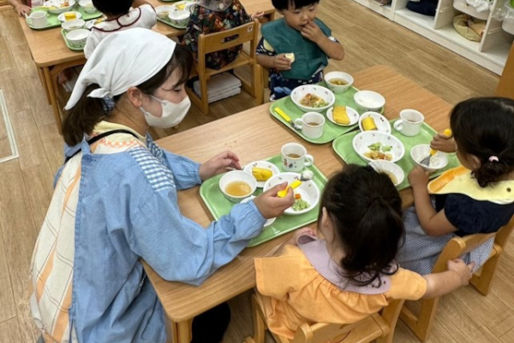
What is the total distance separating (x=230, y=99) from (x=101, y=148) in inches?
82.7

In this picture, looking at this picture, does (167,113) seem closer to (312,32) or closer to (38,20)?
(312,32)

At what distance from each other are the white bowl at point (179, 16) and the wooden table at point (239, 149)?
1.13 m

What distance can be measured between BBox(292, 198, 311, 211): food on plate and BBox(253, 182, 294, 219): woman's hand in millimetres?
117

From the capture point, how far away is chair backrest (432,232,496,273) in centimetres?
131

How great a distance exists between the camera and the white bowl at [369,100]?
181cm

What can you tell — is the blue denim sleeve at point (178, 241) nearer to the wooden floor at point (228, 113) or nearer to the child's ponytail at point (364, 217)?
the child's ponytail at point (364, 217)

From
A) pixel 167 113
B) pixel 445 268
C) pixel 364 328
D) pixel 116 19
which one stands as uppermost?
pixel 167 113

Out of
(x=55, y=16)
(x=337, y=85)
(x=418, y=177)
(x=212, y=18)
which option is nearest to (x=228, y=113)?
(x=212, y=18)

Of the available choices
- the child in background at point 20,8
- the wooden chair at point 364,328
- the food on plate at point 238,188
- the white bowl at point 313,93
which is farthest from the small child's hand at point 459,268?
the child in background at point 20,8

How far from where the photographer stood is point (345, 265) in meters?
1.09

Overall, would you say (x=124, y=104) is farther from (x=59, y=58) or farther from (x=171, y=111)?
(x=59, y=58)

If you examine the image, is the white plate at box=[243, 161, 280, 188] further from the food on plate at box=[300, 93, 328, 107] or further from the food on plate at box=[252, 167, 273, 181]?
the food on plate at box=[300, 93, 328, 107]

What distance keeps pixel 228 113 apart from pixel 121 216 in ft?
6.67

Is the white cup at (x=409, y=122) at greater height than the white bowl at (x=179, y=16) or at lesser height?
greater
